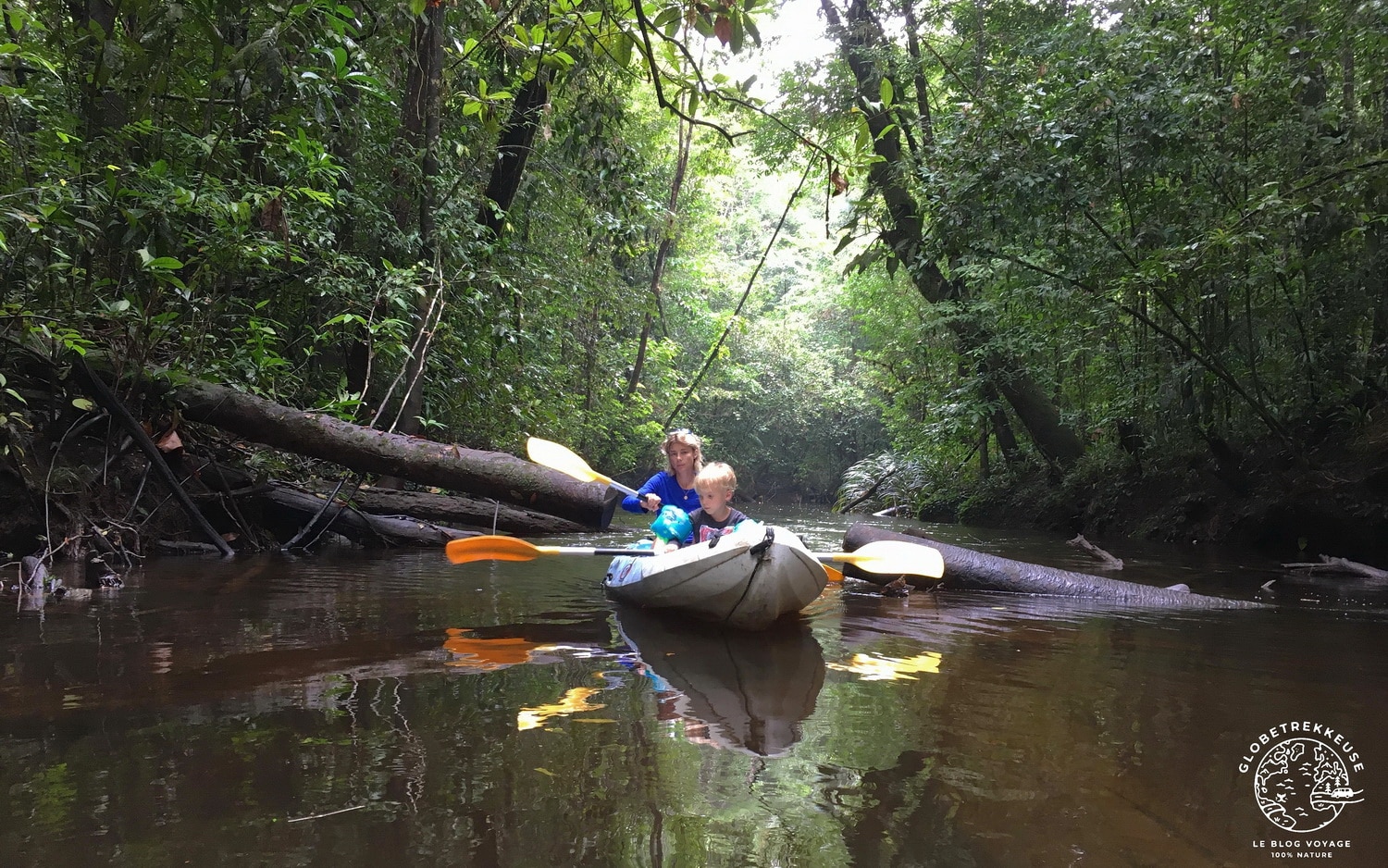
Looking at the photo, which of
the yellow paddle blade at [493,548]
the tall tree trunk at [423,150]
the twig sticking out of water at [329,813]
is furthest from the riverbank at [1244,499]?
the twig sticking out of water at [329,813]

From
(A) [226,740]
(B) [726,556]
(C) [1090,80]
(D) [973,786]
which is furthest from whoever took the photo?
(C) [1090,80]

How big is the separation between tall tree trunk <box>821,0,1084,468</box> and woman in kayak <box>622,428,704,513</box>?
668 centimetres

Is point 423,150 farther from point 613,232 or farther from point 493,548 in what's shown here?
point 493,548

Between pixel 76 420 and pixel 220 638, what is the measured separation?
9.16ft

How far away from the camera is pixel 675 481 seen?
508 cm

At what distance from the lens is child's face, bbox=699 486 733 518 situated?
429cm

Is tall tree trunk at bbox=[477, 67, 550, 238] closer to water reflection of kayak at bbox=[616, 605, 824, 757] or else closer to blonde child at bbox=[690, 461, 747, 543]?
blonde child at bbox=[690, 461, 747, 543]

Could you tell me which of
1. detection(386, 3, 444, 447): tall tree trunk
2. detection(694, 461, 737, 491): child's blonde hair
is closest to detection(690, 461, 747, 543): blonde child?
detection(694, 461, 737, 491): child's blonde hair

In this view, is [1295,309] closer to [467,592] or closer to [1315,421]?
[1315,421]

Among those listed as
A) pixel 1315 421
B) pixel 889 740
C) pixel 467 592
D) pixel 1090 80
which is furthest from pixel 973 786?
pixel 1315 421

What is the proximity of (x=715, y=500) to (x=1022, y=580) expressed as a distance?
2274mm

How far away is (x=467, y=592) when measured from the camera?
463 cm

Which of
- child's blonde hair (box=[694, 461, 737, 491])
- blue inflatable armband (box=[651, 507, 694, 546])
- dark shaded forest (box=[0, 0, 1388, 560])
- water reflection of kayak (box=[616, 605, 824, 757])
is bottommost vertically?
water reflection of kayak (box=[616, 605, 824, 757])

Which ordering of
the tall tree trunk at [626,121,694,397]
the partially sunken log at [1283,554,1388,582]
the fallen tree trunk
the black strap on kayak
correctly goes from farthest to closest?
1. the tall tree trunk at [626,121,694,397]
2. the fallen tree trunk
3. the partially sunken log at [1283,554,1388,582]
4. the black strap on kayak
